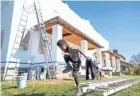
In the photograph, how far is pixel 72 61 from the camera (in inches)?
194

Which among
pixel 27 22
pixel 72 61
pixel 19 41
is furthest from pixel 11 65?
pixel 72 61

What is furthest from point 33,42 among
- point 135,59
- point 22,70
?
point 135,59

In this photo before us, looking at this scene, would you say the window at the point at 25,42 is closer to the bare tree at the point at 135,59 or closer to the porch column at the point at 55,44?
the porch column at the point at 55,44

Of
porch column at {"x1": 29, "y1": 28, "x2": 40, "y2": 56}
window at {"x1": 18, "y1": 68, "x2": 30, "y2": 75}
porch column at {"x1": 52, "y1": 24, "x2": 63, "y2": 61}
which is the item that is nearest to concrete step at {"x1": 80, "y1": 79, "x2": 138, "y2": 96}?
porch column at {"x1": 52, "y1": 24, "x2": 63, "y2": 61}

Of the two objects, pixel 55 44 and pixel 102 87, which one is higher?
pixel 55 44

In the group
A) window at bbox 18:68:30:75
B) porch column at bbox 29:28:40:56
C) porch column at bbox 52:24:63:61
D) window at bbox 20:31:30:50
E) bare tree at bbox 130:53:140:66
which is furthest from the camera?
bare tree at bbox 130:53:140:66

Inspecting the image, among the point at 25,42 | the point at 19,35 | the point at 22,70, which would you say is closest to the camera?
the point at 22,70

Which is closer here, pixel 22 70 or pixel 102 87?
pixel 102 87

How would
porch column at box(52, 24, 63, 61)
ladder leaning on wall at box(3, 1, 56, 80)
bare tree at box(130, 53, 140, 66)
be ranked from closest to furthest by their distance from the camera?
ladder leaning on wall at box(3, 1, 56, 80), porch column at box(52, 24, 63, 61), bare tree at box(130, 53, 140, 66)

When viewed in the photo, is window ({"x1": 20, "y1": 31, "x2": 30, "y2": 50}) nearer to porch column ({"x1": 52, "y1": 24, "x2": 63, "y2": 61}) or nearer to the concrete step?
porch column ({"x1": 52, "y1": 24, "x2": 63, "y2": 61})

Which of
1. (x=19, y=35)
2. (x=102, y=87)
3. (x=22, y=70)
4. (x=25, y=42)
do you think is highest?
(x=19, y=35)

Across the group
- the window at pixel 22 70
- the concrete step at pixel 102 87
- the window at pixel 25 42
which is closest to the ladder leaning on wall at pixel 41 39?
the window at pixel 25 42

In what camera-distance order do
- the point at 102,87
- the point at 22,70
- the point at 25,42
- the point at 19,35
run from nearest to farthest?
1. the point at 102,87
2. the point at 22,70
3. the point at 19,35
4. the point at 25,42

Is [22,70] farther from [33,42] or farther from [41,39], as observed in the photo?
[41,39]
